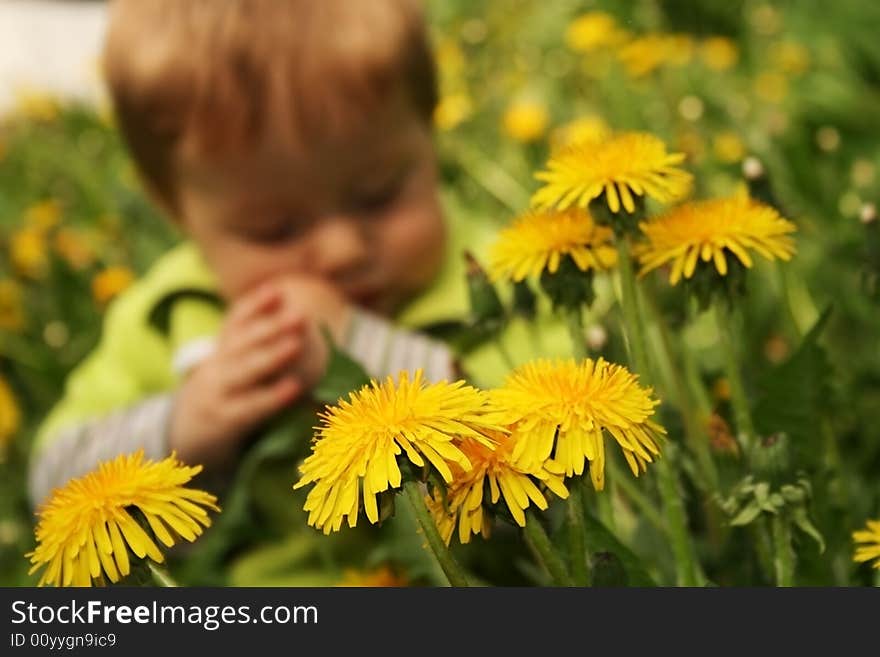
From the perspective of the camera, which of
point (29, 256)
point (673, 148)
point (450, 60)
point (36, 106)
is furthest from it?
point (36, 106)

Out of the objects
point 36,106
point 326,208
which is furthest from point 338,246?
point 36,106

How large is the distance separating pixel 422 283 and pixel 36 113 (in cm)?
170

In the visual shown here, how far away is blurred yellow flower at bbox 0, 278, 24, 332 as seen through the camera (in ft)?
4.62

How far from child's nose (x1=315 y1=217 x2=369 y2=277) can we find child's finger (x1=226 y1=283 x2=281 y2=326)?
1.9 inches

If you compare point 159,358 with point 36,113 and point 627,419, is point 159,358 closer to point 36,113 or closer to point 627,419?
point 627,419

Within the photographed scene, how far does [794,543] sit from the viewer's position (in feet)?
1.72

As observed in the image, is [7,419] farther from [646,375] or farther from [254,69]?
[646,375]

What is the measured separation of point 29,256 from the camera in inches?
60.4

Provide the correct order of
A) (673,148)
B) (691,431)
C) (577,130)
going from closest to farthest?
(691,431), (673,148), (577,130)

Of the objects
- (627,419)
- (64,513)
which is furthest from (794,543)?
(64,513)

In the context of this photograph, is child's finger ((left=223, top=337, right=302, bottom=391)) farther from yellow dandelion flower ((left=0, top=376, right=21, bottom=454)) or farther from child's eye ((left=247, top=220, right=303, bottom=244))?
yellow dandelion flower ((left=0, top=376, right=21, bottom=454))

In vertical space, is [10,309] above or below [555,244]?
above

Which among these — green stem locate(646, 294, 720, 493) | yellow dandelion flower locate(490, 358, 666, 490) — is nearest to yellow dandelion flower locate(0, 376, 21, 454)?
green stem locate(646, 294, 720, 493)

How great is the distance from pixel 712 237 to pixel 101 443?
2.29ft
